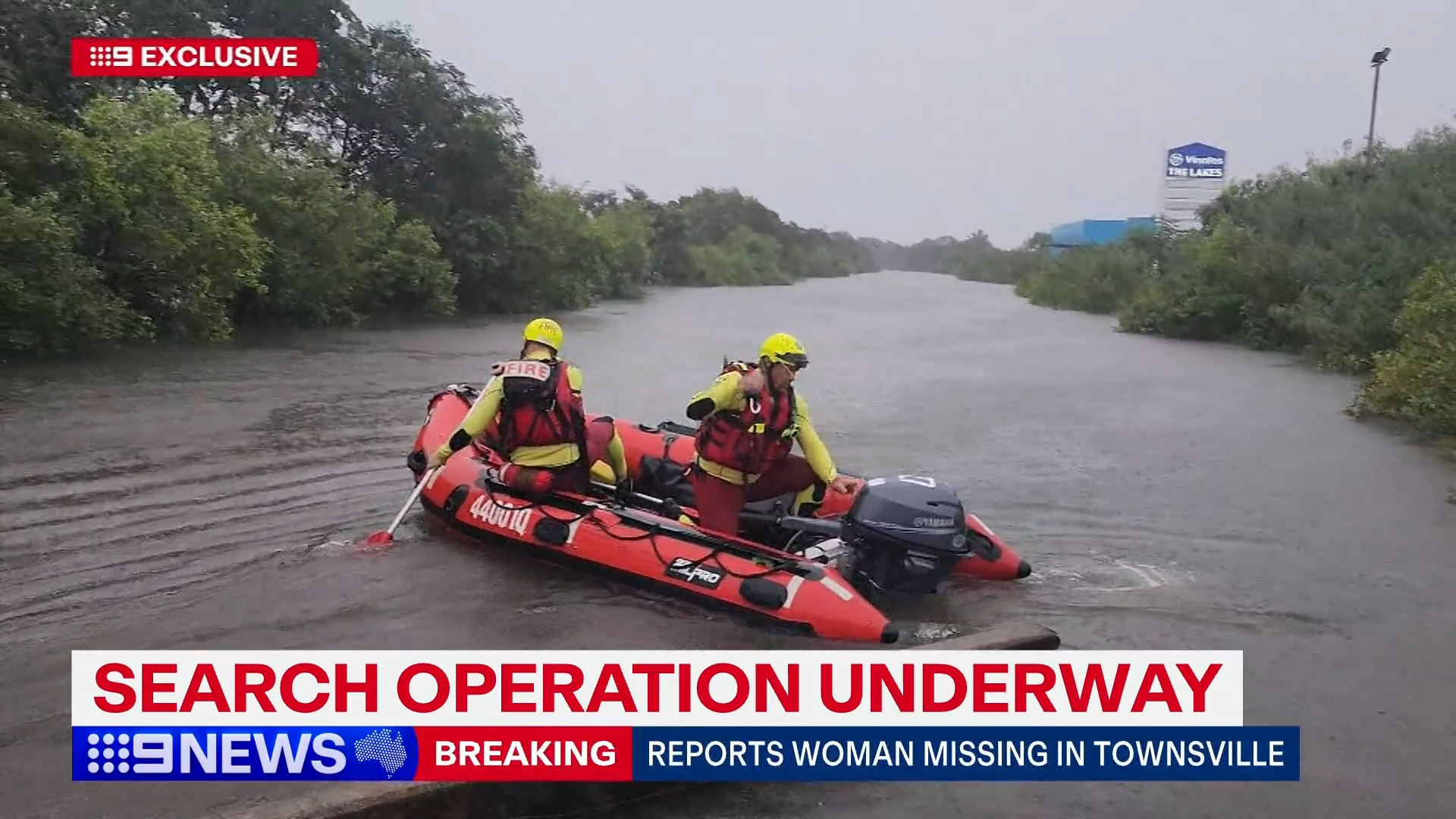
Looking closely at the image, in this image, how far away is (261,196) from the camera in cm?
1797

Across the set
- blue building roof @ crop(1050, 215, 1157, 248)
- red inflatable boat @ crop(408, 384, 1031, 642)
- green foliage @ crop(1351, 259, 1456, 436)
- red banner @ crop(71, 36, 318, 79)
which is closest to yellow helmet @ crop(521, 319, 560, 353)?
red inflatable boat @ crop(408, 384, 1031, 642)

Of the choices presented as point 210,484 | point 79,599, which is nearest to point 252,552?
point 79,599

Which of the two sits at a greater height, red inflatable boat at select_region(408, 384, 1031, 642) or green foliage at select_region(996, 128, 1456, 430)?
green foliage at select_region(996, 128, 1456, 430)

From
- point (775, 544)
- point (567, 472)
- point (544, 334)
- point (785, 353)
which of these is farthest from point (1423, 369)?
point (544, 334)

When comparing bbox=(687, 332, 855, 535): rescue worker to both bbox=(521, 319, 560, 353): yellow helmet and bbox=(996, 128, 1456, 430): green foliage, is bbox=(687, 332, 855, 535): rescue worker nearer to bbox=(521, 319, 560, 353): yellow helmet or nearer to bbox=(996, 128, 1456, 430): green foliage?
bbox=(521, 319, 560, 353): yellow helmet

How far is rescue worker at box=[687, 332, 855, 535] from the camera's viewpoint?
6.02 m

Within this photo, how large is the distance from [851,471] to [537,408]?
3751 mm

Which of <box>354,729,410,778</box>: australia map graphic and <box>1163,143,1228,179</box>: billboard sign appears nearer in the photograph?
<box>354,729,410,778</box>: australia map graphic

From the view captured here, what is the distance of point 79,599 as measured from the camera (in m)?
5.48

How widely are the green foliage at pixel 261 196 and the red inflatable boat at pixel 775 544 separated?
826 cm

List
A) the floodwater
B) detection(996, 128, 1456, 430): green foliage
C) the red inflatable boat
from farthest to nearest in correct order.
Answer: detection(996, 128, 1456, 430): green foliage → the red inflatable boat → the floodwater

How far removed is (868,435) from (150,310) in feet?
31.2

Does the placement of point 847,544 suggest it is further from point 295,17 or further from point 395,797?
point 295,17

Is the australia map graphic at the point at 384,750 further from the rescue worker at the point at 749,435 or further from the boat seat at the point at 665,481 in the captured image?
the boat seat at the point at 665,481
